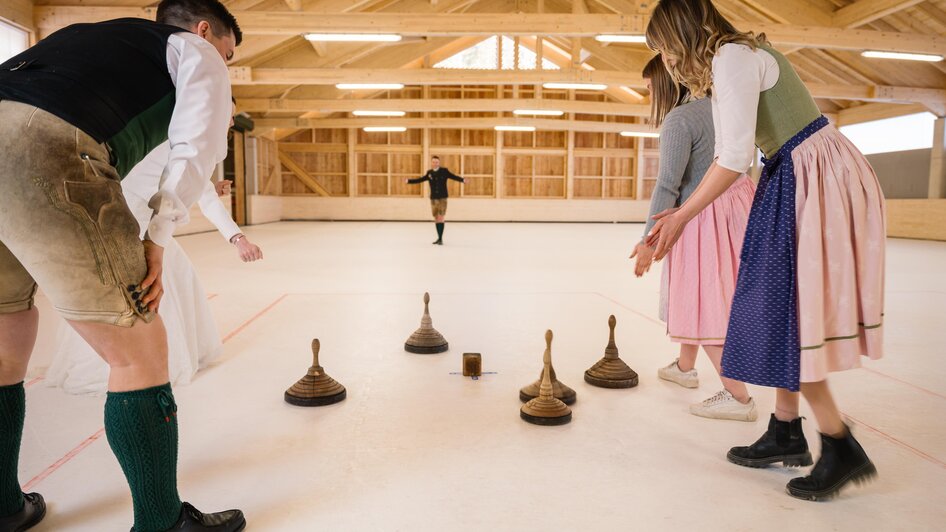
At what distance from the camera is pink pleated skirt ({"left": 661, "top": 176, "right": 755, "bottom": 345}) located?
8.39 feet

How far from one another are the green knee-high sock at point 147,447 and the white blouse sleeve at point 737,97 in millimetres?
1553

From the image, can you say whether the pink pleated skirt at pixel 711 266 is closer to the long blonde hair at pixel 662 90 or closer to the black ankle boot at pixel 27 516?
the long blonde hair at pixel 662 90

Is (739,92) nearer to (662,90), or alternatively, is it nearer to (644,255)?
(644,255)

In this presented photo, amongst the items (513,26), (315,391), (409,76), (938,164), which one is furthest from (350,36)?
(938,164)

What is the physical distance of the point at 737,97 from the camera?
1.73 m

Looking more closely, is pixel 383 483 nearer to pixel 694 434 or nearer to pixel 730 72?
pixel 694 434

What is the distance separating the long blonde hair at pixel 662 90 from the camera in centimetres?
261

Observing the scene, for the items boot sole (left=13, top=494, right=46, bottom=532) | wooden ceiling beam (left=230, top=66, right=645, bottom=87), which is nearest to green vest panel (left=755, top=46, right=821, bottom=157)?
boot sole (left=13, top=494, right=46, bottom=532)

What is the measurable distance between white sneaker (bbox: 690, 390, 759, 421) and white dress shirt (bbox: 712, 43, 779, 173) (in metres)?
1.15

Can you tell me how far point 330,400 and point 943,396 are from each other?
2.71 metres

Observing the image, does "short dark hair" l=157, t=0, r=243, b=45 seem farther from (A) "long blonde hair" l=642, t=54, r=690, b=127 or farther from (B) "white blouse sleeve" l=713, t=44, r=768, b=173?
(A) "long blonde hair" l=642, t=54, r=690, b=127

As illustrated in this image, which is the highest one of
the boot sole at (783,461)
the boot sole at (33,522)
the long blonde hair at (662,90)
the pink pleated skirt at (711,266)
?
the long blonde hair at (662,90)

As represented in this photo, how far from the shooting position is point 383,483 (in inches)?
75.4

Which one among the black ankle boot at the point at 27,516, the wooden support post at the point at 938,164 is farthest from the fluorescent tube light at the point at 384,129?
the black ankle boot at the point at 27,516
